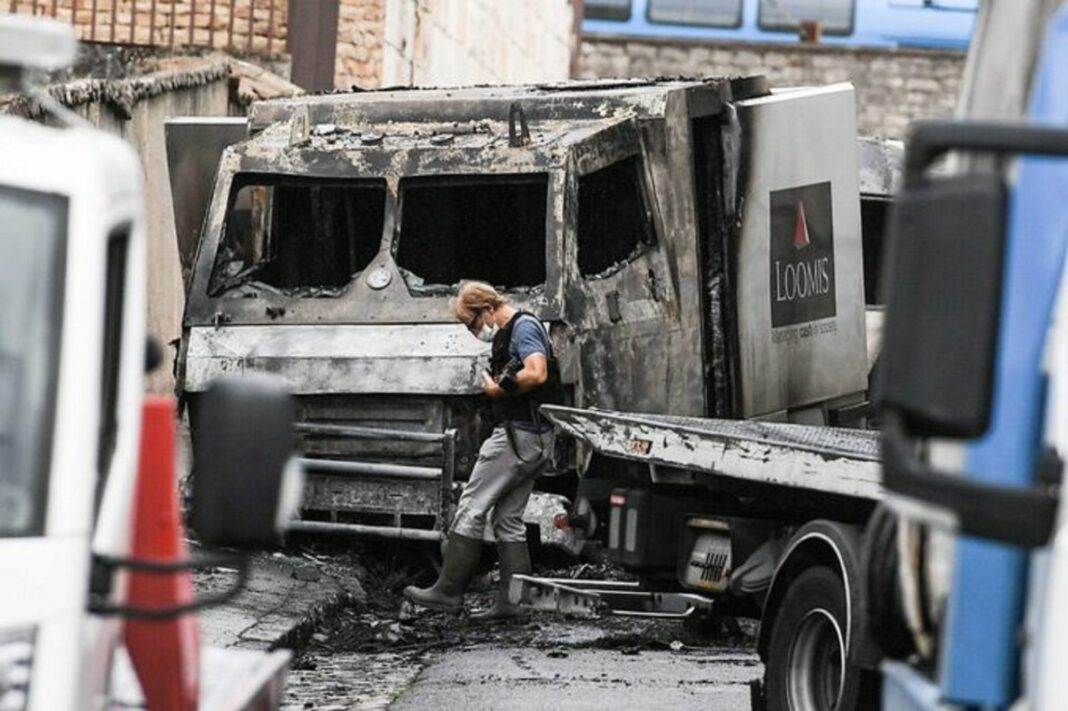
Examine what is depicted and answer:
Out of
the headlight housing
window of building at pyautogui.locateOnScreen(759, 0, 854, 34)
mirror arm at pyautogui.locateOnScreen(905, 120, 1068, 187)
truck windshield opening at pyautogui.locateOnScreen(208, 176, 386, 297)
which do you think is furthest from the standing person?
window of building at pyautogui.locateOnScreen(759, 0, 854, 34)

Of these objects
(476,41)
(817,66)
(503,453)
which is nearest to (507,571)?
(503,453)

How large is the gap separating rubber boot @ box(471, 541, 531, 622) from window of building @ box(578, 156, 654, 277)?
180 centimetres

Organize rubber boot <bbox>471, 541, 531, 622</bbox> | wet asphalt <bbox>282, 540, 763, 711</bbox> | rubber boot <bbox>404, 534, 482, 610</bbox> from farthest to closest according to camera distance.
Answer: rubber boot <bbox>404, 534, 482, 610</bbox> < rubber boot <bbox>471, 541, 531, 622</bbox> < wet asphalt <bbox>282, 540, 763, 711</bbox>

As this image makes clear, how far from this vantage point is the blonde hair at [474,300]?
13703 mm

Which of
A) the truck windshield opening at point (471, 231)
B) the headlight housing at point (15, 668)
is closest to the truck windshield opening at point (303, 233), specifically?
the truck windshield opening at point (471, 231)

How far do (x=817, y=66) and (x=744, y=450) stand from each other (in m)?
41.8

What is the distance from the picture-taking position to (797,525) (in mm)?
9555

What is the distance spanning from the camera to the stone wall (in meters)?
50.2

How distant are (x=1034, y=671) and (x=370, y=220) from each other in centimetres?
1194

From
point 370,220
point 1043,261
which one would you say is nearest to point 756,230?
point 370,220

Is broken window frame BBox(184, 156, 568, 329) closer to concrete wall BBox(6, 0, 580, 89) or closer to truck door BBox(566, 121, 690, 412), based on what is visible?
truck door BBox(566, 121, 690, 412)

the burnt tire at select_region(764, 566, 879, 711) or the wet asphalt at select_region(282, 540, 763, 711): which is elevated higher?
the burnt tire at select_region(764, 566, 879, 711)

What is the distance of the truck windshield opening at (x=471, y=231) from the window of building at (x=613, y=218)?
Result: 0.25m

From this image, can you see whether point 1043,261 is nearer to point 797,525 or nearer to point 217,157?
point 797,525
